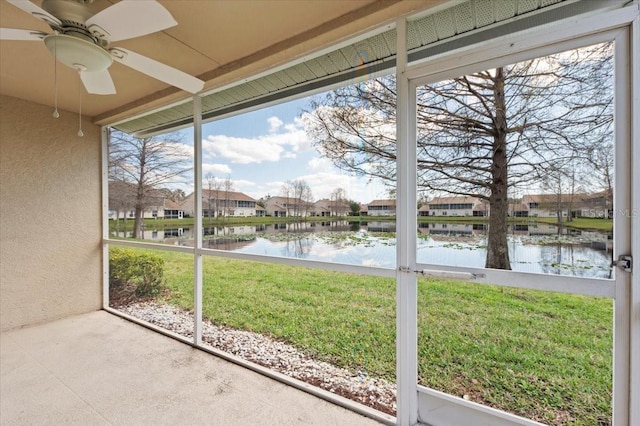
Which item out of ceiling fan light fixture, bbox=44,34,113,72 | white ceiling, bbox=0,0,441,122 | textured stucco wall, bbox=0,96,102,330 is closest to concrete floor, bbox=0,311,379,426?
textured stucco wall, bbox=0,96,102,330

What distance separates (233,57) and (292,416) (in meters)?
2.70

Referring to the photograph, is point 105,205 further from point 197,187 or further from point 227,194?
point 227,194

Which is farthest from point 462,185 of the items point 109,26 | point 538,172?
point 109,26

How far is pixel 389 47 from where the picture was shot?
1901mm

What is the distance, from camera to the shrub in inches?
158

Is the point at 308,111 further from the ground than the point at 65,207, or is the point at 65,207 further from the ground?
the point at 308,111

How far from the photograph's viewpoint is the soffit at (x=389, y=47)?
1521 mm

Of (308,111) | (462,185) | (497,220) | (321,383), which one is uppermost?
(308,111)

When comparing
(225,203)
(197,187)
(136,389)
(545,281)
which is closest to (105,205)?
(197,187)

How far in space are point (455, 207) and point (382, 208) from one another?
0.45 metres

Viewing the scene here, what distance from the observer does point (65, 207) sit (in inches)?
138

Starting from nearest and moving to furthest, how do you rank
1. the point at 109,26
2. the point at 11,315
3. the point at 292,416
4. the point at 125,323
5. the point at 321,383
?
1. the point at 109,26
2. the point at 292,416
3. the point at 321,383
4. the point at 11,315
5. the point at 125,323

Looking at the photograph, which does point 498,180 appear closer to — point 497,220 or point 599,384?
point 497,220

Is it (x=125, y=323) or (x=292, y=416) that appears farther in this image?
(x=125, y=323)
